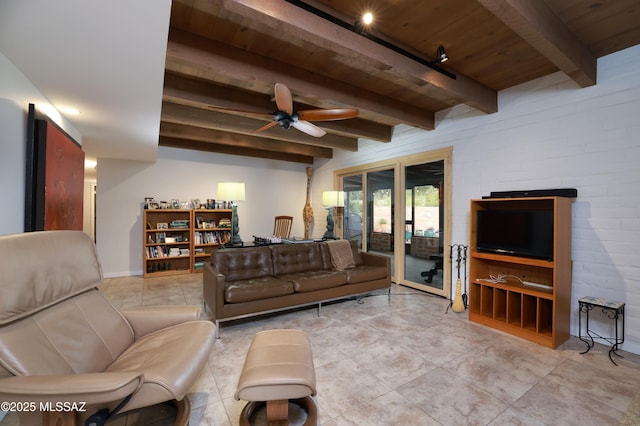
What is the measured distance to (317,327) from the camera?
3221 millimetres

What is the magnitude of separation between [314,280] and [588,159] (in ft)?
10.6

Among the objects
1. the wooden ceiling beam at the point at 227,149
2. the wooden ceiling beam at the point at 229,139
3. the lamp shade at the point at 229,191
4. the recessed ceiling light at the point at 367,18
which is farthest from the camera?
the wooden ceiling beam at the point at 227,149

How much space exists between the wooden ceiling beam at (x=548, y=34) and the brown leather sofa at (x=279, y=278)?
2947mm

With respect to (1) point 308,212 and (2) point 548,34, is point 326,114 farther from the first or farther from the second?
(1) point 308,212

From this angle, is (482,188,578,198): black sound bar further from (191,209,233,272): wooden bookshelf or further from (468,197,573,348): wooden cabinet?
(191,209,233,272): wooden bookshelf

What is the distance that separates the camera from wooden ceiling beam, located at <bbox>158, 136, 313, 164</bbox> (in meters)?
5.77

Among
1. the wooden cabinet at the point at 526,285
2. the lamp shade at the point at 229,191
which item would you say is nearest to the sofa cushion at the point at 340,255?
the lamp shade at the point at 229,191

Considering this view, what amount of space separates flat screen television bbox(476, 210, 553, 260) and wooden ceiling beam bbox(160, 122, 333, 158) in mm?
3843

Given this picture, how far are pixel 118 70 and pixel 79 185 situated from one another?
1991 mm

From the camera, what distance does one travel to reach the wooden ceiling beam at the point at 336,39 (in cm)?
185

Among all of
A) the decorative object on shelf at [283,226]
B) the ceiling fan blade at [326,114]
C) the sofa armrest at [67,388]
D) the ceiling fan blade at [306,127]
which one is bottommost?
the sofa armrest at [67,388]

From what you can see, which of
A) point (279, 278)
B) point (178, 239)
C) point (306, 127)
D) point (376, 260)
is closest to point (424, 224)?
point (376, 260)

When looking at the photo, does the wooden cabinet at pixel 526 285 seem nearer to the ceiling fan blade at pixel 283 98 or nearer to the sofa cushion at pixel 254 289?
the sofa cushion at pixel 254 289

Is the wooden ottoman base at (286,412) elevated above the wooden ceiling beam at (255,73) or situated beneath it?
situated beneath
